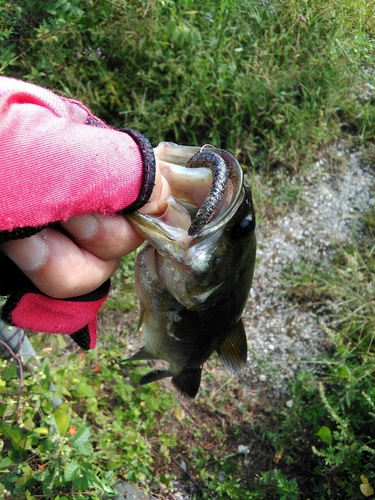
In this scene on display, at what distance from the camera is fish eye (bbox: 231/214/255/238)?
5.01 feet

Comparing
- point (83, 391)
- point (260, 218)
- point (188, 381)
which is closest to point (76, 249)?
point (188, 381)

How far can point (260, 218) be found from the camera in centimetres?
416

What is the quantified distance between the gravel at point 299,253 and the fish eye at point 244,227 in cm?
225

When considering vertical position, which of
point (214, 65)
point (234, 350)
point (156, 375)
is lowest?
point (156, 375)

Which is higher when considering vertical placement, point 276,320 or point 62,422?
point 62,422

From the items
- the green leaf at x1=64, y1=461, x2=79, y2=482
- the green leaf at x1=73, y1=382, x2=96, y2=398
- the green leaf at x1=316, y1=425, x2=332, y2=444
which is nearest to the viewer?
the green leaf at x1=64, y1=461, x2=79, y2=482

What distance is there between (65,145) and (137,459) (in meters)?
2.23

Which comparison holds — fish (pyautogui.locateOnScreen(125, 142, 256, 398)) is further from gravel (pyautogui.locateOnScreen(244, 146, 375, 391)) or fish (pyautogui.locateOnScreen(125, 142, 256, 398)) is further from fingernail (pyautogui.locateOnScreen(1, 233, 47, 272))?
gravel (pyautogui.locateOnScreen(244, 146, 375, 391))

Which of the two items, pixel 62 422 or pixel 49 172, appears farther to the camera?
pixel 62 422

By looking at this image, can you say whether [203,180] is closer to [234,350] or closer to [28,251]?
[28,251]

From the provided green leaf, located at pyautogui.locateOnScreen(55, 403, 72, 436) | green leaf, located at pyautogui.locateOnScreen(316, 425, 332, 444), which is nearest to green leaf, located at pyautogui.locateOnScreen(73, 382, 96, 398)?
green leaf, located at pyautogui.locateOnScreen(55, 403, 72, 436)

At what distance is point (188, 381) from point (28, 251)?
124cm

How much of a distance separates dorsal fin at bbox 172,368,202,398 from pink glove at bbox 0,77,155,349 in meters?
0.94

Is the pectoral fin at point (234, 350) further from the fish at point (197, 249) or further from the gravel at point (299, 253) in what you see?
the gravel at point (299, 253)
